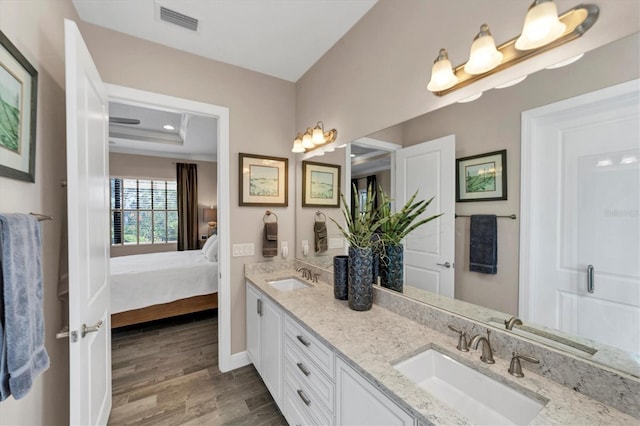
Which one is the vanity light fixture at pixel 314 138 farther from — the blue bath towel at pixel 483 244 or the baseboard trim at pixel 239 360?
the baseboard trim at pixel 239 360

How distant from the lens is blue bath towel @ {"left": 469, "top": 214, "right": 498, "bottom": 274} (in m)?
1.10

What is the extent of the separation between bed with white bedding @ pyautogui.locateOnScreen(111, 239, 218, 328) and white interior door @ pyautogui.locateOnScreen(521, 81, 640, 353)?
10.9ft

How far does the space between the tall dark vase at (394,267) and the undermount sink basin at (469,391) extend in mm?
450

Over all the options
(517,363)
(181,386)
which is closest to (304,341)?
(517,363)

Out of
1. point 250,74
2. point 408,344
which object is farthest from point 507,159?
point 250,74

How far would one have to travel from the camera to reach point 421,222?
4.46 ft

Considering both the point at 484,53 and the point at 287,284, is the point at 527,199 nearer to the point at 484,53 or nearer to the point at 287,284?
the point at 484,53

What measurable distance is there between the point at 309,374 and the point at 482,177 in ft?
4.12

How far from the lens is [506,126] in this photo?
1.04 meters

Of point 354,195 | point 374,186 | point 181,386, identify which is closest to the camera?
point 374,186

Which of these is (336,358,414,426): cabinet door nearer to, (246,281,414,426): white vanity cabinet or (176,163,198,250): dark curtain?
(246,281,414,426): white vanity cabinet

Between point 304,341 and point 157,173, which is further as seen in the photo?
point 157,173

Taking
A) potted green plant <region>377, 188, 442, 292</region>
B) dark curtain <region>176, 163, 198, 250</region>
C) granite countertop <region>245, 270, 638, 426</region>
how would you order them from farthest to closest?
dark curtain <region>176, 163, 198, 250</region>, potted green plant <region>377, 188, 442, 292</region>, granite countertop <region>245, 270, 638, 426</region>

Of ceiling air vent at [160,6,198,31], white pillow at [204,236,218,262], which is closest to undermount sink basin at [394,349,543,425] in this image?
ceiling air vent at [160,6,198,31]
